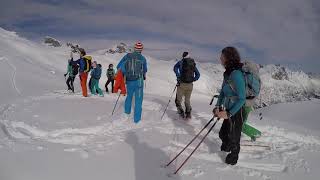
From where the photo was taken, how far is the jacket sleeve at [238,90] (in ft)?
20.5

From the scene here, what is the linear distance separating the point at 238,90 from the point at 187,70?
480 cm

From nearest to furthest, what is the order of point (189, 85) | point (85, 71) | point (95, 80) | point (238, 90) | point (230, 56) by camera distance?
point (238, 90)
point (230, 56)
point (189, 85)
point (85, 71)
point (95, 80)

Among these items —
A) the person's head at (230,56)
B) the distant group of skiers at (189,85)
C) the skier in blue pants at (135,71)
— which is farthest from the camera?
the skier in blue pants at (135,71)

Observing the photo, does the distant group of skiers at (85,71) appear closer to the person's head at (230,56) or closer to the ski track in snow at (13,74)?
the ski track in snow at (13,74)

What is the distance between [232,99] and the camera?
6.57m

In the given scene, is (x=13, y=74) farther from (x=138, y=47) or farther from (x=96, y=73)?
(x=138, y=47)

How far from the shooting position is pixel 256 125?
467 inches

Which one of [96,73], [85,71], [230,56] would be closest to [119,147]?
[230,56]

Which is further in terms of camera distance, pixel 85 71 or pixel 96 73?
pixel 96 73

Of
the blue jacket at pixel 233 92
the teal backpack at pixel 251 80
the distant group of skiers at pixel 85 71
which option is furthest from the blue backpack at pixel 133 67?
the distant group of skiers at pixel 85 71

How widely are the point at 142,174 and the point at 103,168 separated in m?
0.68

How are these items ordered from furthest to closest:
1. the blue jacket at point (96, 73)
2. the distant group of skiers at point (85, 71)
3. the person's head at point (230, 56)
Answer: the blue jacket at point (96, 73) < the distant group of skiers at point (85, 71) < the person's head at point (230, 56)

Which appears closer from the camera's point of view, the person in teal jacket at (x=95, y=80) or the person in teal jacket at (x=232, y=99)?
the person in teal jacket at (x=232, y=99)

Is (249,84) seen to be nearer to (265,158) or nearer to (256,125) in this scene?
(265,158)
